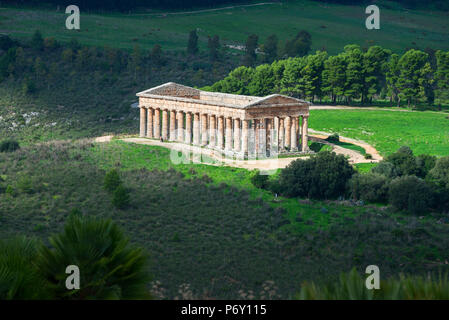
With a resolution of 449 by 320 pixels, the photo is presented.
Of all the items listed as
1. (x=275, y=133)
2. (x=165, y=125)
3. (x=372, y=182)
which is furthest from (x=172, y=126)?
(x=372, y=182)

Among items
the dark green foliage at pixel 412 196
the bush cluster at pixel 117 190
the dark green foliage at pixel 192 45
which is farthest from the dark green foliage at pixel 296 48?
the bush cluster at pixel 117 190

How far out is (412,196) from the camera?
68.4m

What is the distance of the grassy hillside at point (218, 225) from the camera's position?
5397 centimetres

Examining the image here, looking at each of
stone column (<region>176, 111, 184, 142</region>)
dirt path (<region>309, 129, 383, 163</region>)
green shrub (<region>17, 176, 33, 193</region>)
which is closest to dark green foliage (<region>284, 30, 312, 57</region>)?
dirt path (<region>309, 129, 383, 163</region>)

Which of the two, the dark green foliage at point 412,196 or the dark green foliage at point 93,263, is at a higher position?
the dark green foliage at point 93,263

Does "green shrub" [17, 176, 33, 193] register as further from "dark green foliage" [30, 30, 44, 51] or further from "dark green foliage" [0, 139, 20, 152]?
"dark green foliage" [30, 30, 44, 51]

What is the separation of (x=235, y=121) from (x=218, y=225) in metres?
26.0

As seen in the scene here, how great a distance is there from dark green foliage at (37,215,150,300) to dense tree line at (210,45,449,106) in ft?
325

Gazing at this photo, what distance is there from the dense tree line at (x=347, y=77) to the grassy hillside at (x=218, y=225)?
146ft

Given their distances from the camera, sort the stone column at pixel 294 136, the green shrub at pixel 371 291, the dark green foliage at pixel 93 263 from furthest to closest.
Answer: the stone column at pixel 294 136 < the dark green foliage at pixel 93 263 < the green shrub at pixel 371 291

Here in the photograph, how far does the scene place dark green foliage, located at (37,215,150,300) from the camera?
24.6m

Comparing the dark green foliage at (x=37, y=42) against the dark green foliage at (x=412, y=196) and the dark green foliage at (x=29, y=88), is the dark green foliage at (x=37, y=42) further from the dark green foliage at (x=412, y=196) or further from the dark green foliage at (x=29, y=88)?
the dark green foliage at (x=412, y=196)

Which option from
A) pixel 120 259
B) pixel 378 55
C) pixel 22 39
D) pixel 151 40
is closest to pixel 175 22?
pixel 151 40
